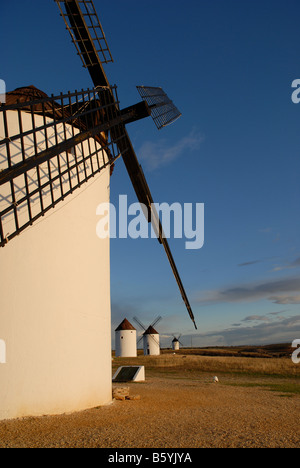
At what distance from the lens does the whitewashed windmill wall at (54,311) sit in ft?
25.3

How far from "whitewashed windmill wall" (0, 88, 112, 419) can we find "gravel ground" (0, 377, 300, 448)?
54cm

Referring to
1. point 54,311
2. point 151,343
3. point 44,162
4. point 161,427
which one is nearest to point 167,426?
point 161,427

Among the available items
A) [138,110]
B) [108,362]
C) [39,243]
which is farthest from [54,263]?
[138,110]

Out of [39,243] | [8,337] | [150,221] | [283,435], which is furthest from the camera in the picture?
[150,221]

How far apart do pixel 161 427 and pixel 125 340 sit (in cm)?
4389

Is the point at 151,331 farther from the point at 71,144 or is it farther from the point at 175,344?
the point at 71,144

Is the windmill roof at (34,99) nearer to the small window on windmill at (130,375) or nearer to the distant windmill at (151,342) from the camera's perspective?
the small window on windmill at (130,375)

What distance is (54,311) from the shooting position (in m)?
8.48

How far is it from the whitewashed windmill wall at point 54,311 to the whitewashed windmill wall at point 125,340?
40.7 metres

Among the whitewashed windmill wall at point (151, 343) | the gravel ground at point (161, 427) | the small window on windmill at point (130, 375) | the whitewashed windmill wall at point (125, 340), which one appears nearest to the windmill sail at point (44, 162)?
the gravel ground at point (161, 427)

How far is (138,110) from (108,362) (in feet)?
29.1

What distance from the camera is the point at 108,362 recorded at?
33.9ft

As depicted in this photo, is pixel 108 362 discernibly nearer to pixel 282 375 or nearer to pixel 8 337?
pixel 8 337

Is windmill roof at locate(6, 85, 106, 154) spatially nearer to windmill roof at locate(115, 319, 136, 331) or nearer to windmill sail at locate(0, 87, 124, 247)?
windmill sail at locate(0, 87, 124, 247)
